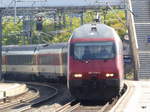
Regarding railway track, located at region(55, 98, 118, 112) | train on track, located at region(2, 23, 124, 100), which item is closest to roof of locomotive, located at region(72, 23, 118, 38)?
train on track, located at region(2, 23, 124, 100)

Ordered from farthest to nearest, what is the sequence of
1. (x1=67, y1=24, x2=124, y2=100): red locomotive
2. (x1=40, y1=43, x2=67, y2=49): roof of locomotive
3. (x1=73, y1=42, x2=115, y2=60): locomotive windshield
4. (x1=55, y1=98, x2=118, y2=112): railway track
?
(x1=40, y1=43, x2=67, y2=49): roof of locomotive < (x1=73, y1=42, x2=115, y2=60): locomotive windshield < (x1=67, y1=24, x2=124, y2=100): red locomotive < (x1=55, y1=98, x2=118, y2=112): railway track

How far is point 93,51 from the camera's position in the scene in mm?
23766

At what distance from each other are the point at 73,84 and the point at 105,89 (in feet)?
4.32

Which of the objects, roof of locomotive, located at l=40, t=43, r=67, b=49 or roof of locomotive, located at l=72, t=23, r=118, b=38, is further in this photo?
roof of locomotive, located at l=40, t=43, r=67, b=49

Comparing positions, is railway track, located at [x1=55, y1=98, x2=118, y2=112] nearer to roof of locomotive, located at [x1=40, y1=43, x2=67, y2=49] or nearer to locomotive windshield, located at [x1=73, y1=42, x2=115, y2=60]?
locomotive windshield, located at [x1=73, y1=42, x2=115, y2=60]

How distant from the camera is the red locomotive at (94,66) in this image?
23391 millimetres

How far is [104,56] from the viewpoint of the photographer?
77.8 feet

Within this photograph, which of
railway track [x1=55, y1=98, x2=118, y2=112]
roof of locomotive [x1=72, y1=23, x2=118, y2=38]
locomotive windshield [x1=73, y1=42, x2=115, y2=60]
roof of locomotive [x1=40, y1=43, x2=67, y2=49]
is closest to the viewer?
railway track [x1=55, y1=98, x2=118, y2=112]

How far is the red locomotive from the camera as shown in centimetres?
2339

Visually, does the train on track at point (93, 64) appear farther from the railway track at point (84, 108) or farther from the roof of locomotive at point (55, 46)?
the roof of locomotive at point (55, 46)

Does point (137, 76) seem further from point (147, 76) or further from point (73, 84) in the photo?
point (73, 84)

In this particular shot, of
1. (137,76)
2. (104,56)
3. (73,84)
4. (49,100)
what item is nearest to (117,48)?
(104,56)

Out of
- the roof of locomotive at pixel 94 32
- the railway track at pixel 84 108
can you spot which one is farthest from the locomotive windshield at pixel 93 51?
the railway track at pixel 84 108

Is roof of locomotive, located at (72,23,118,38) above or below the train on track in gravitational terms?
above
